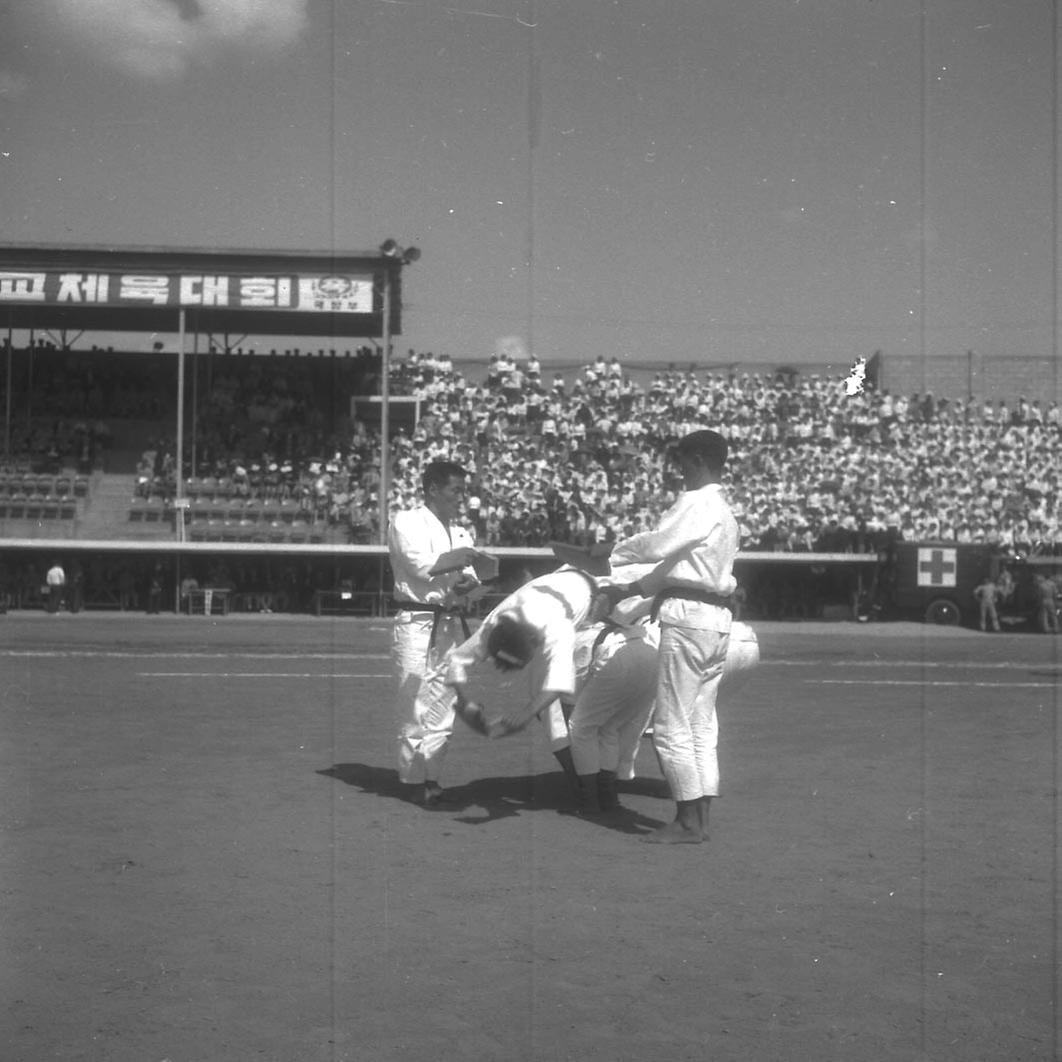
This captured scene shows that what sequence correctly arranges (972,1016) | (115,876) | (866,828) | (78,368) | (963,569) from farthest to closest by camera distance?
(78,368), (963,569), (866,828), (115,876), (972,1016)

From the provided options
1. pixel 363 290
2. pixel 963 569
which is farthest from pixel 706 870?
pixel 363 290

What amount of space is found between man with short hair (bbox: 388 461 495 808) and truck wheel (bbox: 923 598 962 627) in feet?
74.6

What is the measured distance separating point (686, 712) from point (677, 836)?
617 millimetres

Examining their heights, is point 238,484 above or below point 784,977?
above

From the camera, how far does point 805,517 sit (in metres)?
30.3

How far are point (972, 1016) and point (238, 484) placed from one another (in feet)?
95.4

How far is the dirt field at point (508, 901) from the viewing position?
405cm

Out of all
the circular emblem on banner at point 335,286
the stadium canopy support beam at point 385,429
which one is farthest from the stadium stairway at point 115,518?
the circular emblem on banner at point 335,286

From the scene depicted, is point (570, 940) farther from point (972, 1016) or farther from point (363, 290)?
point (363, 290)

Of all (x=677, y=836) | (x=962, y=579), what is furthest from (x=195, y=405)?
(x=677, y=836)

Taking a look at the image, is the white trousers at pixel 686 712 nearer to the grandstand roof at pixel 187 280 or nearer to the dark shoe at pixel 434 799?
the dark shoe at pixel 434 799

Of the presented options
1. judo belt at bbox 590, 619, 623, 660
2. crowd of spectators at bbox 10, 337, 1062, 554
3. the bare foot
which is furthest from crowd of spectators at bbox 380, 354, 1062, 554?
the bare foot

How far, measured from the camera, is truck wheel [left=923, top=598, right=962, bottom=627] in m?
28.6

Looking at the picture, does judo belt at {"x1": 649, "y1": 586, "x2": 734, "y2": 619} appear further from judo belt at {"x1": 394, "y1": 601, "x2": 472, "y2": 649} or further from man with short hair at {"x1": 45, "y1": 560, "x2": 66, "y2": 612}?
man with short hair at {"x1": 45, "y1": 560, "x2": 66, "y2": 612}
